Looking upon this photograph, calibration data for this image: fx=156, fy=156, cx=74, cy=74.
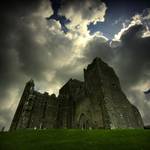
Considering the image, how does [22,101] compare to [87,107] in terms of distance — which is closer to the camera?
[87,107]

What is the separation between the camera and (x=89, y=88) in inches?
1805

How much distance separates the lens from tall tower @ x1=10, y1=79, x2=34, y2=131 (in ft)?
130

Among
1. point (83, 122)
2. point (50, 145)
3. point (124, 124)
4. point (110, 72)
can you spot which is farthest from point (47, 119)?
point (50, 145)

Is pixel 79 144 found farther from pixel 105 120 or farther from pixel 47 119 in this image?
pixel 47 119

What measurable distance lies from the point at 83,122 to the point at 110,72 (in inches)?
718

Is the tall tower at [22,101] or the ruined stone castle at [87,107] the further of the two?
the tall tower at [22,101]

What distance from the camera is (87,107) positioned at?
4316 centimetres

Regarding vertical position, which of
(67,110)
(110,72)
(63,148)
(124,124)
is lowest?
(63,148)

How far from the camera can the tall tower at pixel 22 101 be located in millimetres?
39719

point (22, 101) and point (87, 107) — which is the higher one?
point (22, 101)

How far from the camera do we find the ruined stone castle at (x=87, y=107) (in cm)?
3759

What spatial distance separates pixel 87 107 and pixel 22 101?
18181 mm

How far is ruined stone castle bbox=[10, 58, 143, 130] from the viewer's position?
123 feet

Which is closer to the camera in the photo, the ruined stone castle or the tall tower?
the ruined stone castle
